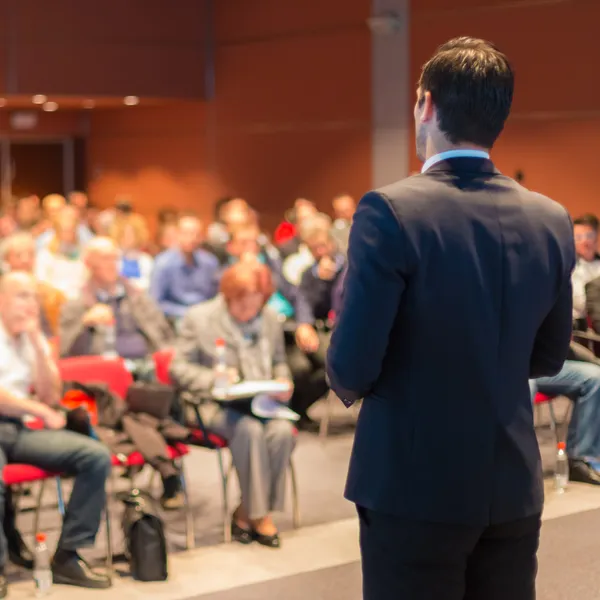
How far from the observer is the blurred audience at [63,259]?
27.5 ft

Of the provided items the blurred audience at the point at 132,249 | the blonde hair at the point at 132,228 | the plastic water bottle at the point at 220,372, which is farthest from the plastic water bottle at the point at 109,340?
the blonde hair at the point at 132,228

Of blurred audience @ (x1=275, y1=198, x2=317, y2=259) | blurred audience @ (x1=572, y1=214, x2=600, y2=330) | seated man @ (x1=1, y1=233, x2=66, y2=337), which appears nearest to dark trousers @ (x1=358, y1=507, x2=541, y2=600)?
seated man @ (x1=1, y1=233, x2=66, y2=337)

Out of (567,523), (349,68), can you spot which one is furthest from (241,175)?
(567,523)

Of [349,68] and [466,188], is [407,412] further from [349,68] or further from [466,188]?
[349,68]

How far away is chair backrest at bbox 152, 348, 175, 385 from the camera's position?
5551 mm

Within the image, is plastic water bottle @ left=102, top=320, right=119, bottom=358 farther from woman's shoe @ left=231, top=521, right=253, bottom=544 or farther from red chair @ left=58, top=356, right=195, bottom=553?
woman's shoe @ left=231, top=521, right=253, bottom=544

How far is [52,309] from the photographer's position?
7023mm

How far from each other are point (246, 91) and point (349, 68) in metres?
2.02

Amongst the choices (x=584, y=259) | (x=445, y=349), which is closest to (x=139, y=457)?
(x=445, y=349)

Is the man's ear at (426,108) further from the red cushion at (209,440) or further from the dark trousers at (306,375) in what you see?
the dark trousers at (306,375)

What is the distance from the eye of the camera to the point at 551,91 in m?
9.62

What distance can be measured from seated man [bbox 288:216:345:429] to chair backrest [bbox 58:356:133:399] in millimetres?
2131

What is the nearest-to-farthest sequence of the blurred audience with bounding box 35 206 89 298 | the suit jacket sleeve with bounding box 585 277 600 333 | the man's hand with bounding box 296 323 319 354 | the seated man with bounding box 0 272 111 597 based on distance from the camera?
1. the seated man with bounding box 0 272 111 597
2. the suit jacket sleeve with bounding box 585 277 600 333
3. the man's hand with bounding box 296 323 319 354
4. the blurred audience with bounding box 35 206 89 298

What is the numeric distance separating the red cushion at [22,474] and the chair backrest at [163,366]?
3.34ft
